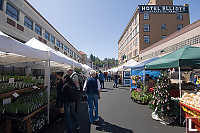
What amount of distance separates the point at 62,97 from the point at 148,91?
17.9 feet

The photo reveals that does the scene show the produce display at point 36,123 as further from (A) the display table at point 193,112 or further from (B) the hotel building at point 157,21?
(B) the hotel building at point 157,21

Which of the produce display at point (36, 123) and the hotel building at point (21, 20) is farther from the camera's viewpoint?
the hotel building at point (21, 20)

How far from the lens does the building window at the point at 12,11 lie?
936 cm

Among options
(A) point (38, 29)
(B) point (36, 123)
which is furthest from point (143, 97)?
(A) point (38, 29)

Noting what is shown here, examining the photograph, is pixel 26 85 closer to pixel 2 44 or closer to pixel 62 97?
pixel 62 97

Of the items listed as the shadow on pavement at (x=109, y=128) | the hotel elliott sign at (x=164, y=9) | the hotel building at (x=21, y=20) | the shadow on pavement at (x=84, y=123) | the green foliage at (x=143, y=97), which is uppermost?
the hotel elliott sign at (x=164, y=9)

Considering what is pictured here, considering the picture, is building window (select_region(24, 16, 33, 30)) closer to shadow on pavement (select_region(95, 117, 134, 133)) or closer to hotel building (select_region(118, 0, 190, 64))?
shadow on pavement (select_region(95, 117, 134, 133))

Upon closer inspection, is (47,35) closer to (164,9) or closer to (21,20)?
(21,20)

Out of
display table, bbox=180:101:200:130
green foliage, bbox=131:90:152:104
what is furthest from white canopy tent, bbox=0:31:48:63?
green foliage, bbox=131:90:152:104

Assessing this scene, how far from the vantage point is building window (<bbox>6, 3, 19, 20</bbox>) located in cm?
936

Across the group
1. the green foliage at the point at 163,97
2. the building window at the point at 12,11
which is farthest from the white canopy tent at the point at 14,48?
the building window at the point at 12,11

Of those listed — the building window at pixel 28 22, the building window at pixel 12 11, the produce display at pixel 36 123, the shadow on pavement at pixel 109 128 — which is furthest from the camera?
the building window at pixel 28 22

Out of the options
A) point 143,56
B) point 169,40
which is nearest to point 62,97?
point 169,40

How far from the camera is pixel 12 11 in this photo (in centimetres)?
979
